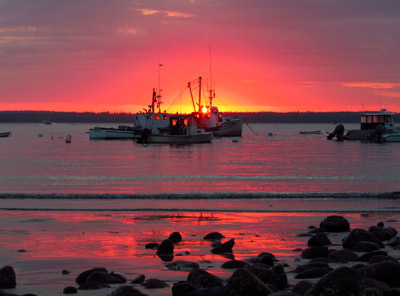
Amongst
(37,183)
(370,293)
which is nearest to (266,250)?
(370,293)

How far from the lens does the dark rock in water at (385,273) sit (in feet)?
32.1

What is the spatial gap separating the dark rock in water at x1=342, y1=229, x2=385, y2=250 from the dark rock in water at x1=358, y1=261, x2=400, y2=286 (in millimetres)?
3079

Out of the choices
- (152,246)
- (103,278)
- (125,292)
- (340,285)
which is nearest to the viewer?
(340,285)

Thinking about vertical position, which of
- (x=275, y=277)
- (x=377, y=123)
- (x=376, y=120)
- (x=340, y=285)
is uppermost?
(x=376, y=120)

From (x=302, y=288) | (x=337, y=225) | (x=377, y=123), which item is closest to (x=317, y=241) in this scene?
(x=337, y=225)

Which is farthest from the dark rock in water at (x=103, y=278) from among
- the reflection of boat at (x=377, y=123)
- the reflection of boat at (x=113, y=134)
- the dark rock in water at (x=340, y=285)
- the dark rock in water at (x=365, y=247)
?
the reflection of boat at (x=113, y=134)

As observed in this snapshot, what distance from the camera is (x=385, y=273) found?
9875 mm

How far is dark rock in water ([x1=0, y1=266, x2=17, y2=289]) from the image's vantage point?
391 inches

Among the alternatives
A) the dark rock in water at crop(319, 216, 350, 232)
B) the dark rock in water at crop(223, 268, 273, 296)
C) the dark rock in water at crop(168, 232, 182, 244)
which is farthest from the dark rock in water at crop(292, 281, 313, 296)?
the dark rock in water at crop(319, 216, 350, 232)

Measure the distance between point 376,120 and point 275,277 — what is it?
87330 mm

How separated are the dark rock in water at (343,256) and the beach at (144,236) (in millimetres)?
278

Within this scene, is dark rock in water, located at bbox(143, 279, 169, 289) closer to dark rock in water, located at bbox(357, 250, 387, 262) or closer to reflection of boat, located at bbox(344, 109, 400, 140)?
dark rock in water, located at bbox(357, 250, 387, 262)

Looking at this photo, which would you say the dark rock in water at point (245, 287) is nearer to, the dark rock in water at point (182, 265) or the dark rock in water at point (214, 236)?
the dark rock in water at point (182, 265)

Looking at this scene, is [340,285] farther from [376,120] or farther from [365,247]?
[376,120]
